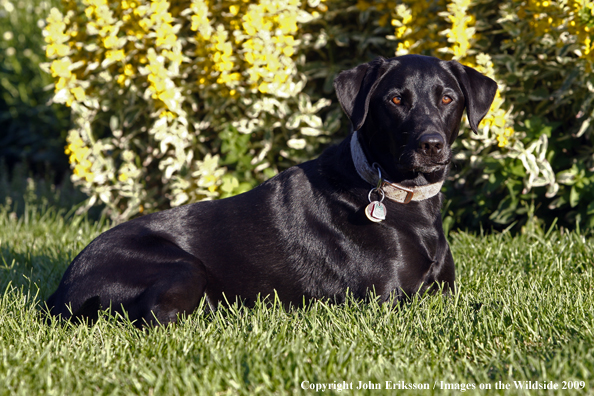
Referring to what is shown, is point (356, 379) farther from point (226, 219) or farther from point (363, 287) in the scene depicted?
point (226, 219)

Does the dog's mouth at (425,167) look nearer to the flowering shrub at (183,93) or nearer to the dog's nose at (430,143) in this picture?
the dog's nose at (430,143)

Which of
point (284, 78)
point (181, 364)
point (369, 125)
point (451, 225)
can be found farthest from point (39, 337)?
point (451, 225)

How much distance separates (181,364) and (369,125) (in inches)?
60.3

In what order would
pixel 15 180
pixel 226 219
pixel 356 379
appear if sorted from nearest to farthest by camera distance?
pixel 356 379 < pixel 226 219 < pixel 15 180

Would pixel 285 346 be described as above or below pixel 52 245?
above

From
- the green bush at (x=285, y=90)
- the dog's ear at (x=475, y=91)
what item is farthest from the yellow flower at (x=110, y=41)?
the dog's ear at (x=475, y=91)

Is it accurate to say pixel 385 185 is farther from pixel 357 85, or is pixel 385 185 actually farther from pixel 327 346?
pixel 327 346

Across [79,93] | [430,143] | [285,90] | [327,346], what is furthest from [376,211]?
[79,93]

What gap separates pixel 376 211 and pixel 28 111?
625cm

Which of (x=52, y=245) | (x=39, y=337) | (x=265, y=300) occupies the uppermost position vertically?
(x=39, y=337)

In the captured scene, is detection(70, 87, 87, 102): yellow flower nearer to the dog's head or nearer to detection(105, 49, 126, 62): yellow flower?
detection(105, 49, 126, 62): yellow flower

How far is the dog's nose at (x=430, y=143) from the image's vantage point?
271 cm

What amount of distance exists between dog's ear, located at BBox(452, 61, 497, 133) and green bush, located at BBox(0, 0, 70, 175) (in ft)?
18.3

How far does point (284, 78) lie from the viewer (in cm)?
441
